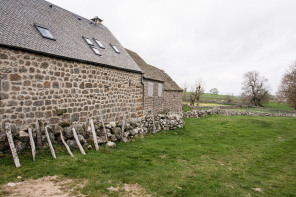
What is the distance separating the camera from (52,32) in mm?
10211

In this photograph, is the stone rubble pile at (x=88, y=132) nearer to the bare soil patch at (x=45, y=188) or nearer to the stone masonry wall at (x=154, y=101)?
the bare soil patch at (x=45, y=188)

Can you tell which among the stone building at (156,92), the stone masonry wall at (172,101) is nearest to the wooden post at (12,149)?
the stone building at (156,92)

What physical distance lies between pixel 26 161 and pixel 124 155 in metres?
3.41

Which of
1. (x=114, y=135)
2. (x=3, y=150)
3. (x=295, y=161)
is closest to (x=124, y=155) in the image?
(x=114, y=135)

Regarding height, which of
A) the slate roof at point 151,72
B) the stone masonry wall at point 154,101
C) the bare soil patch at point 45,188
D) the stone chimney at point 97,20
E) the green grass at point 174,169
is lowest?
the green grass at point 174,169

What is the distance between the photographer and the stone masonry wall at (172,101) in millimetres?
21497

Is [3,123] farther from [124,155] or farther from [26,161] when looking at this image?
[124,155]

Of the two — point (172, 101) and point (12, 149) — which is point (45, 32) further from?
point (172, 101)

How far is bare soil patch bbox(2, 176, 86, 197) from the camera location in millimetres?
4098

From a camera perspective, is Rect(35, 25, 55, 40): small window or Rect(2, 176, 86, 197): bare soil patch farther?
Rect(35, 25, 55, 40): small window

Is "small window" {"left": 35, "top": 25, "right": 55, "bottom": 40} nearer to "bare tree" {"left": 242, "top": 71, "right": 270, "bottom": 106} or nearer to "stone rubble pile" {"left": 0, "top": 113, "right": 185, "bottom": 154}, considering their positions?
"stone rubble pile" {"left": 0, "top": 113, "right": 185, "bottom": 154}

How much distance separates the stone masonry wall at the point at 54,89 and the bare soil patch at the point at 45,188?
12.9ft

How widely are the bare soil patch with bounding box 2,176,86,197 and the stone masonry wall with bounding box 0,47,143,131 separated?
12.9ft

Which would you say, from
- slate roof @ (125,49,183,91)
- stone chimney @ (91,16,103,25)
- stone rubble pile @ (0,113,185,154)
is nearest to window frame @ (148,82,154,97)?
slate roof @ (125,49,183,91)
